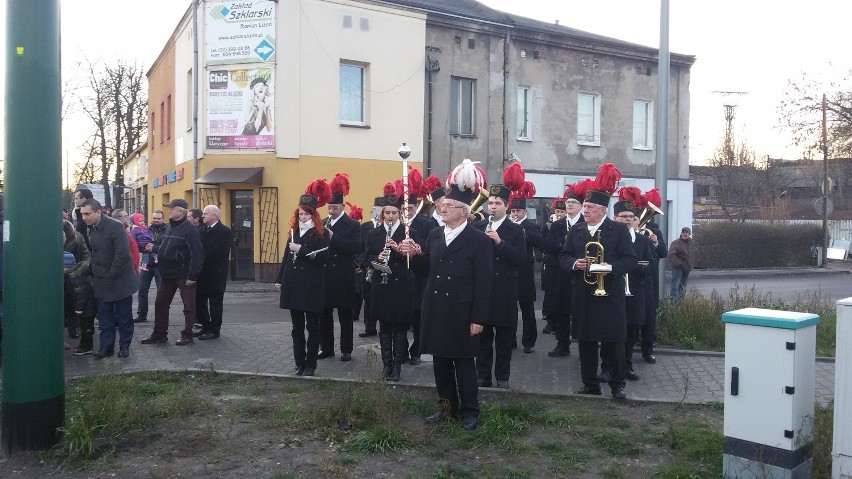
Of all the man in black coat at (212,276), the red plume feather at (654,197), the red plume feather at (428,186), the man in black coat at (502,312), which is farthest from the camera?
the man in black coat at (212,276)

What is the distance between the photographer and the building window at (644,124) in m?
29.0

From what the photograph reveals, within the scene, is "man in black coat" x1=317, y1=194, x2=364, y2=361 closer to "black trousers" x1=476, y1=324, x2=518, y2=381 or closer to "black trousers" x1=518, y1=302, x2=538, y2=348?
"black trousers" x1=476, y1=324, x2=518, y2=381

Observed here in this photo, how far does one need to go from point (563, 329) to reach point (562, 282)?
2.03 feet

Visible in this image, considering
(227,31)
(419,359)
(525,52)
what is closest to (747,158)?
(525,52)

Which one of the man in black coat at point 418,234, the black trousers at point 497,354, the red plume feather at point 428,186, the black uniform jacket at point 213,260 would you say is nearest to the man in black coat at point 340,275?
the man in black coat at point 418,234

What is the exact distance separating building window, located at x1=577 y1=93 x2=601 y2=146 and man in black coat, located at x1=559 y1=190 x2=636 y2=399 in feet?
66.8

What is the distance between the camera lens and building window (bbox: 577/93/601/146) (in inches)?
1089

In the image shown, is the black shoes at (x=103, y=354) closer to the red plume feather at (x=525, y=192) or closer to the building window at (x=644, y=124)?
the red plume feather at (x=525, y=192)

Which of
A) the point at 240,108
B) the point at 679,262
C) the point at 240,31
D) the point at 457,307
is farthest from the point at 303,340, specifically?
the point at 240,31

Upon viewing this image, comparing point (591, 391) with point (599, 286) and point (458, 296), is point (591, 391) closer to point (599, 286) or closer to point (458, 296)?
point (599, 286)

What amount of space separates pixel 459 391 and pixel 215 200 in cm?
1683

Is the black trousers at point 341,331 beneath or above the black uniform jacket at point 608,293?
beneath

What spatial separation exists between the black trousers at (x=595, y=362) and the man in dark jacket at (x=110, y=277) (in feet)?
18.3

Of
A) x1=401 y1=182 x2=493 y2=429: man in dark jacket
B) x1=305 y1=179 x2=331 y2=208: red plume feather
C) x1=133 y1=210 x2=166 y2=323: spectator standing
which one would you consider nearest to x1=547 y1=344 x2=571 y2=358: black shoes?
x1=305 y1=179 x2=331 y2=208: red plume feather
